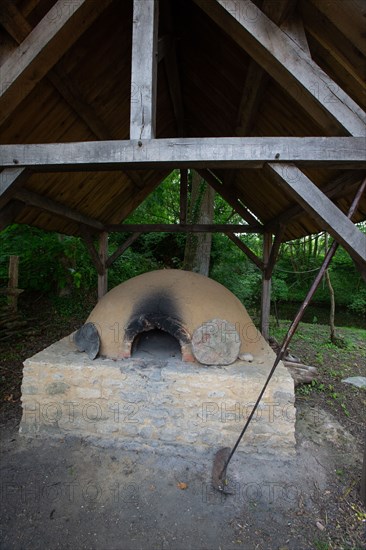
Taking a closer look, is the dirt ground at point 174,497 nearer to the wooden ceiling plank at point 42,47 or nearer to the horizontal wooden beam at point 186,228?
the wooden ceiling plank at point 42,47

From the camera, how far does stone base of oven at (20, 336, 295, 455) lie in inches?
122

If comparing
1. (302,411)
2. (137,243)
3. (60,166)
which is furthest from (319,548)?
(137,243)

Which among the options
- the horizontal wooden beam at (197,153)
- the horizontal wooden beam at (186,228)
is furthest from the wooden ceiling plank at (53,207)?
the horizontal wooden beam at (197,153)

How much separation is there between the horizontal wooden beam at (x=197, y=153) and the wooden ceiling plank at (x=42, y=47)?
1.67 feet

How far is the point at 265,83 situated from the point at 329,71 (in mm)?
767

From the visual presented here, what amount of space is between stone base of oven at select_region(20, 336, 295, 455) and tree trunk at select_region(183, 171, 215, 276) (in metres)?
4.68

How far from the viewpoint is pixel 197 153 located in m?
2.20

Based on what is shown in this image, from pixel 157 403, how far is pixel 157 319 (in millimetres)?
927

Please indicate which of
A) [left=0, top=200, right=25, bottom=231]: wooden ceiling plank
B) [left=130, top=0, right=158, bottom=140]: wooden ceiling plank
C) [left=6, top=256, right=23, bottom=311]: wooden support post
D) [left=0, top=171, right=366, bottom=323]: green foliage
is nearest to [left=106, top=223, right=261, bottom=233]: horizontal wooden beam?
[left=0, top=171, right=366, bottom=323]: green foliage

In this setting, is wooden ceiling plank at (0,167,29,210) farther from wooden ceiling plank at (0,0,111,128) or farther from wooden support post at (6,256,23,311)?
wooden support post at (6,256,23,311)

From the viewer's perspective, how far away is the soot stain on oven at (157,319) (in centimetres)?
339

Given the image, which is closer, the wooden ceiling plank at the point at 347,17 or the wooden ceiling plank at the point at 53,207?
the wooden ceiling plank at the point at 347,17

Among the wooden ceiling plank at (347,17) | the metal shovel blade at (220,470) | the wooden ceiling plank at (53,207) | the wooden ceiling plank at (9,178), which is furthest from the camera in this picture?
the wooden ceiling plank at (53,207)

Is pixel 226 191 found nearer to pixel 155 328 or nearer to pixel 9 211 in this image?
pixel 155 328
